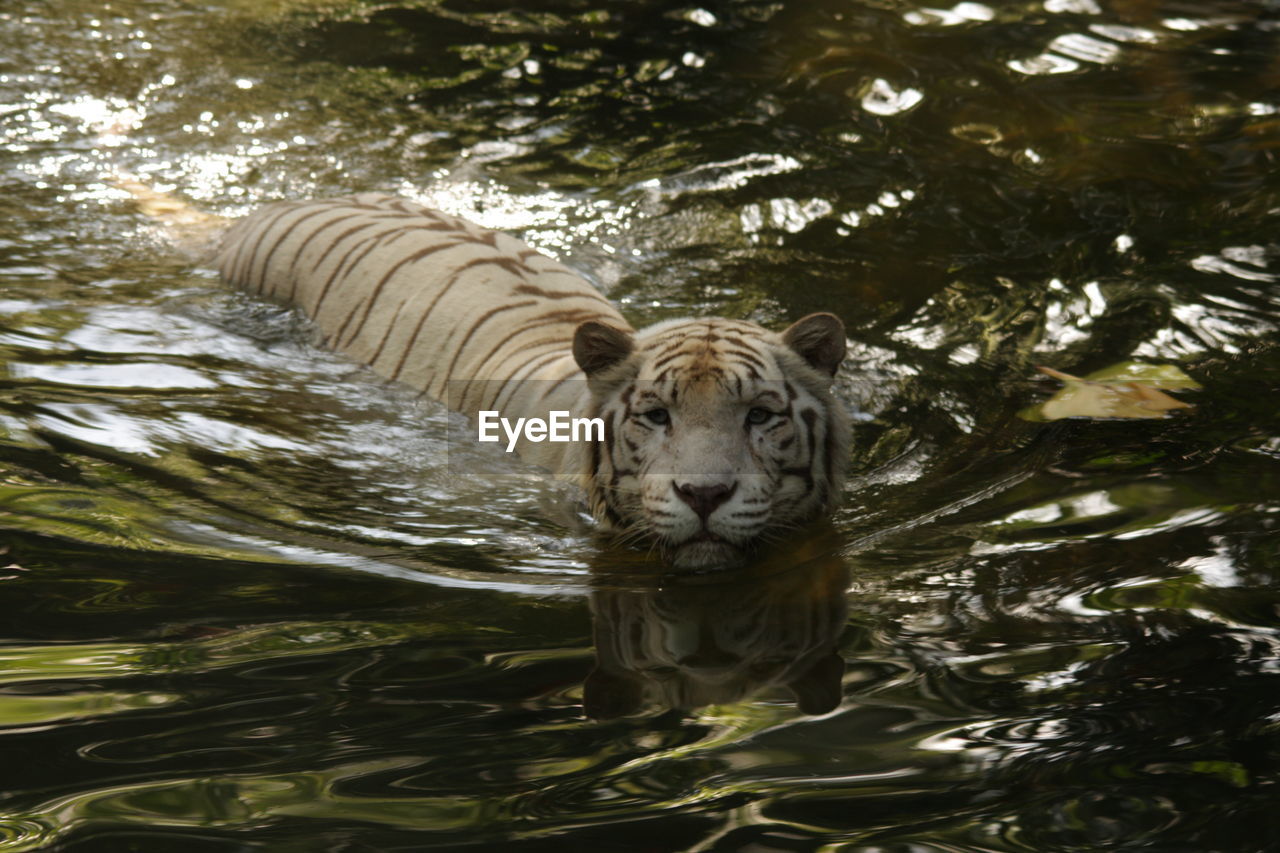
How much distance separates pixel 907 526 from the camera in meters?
3.01

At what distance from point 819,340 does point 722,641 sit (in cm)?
101

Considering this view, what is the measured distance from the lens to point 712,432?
2.86 metres

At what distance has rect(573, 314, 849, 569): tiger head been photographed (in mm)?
2771

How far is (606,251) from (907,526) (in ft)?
8.33

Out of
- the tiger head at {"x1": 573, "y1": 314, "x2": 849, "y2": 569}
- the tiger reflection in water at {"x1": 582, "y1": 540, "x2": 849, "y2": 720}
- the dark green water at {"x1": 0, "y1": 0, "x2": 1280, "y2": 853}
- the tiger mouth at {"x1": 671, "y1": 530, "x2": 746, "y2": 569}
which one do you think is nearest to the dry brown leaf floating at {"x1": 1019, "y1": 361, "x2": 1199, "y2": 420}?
the dark green water at {"x1": 0, "y1": 0, "x2": 1280, "y2": 853}

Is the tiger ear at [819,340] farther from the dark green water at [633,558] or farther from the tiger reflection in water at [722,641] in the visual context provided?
the tiger reflection in water at [722,641]

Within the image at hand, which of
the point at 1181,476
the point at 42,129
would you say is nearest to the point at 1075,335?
the point at 1181,476

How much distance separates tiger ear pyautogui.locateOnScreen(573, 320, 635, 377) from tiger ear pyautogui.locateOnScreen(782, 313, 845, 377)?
40 centimetres

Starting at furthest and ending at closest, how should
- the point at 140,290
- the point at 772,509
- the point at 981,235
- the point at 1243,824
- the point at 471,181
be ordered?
the point at 471,181 < the point at 981,235 < the point at 140,290 < the point at 772,509 < the point at 1243,824

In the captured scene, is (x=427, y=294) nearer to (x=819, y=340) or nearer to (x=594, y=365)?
(x=594, y=365)

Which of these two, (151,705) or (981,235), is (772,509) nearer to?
(151,705)
